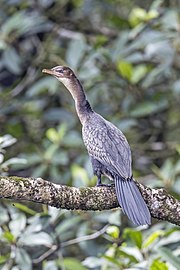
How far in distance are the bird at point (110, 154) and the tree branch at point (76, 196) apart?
0.05 m

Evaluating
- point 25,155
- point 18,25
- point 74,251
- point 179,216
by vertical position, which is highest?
point 18,25

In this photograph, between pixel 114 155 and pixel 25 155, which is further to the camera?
pixel 25 155

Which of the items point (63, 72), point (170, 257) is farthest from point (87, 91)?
point (170, 257)

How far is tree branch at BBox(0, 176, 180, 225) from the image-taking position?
8.80ft

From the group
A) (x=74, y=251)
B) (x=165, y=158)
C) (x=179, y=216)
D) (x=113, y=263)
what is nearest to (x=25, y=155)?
(x=74, y=251)

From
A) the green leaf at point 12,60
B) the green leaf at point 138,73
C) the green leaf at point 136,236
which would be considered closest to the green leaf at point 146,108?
the green leaf at point 138,73

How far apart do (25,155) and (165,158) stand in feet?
3.60

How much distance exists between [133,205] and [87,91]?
204cm

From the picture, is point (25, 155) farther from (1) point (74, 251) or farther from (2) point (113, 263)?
(2) point (113, 263)

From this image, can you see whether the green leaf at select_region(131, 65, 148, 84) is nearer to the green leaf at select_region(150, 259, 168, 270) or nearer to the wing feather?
the wing feather

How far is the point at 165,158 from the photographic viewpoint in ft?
16.9

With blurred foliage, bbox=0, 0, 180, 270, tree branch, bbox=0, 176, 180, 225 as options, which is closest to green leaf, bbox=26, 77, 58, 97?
blurred foliage, bbox=0, 0, 180, 270

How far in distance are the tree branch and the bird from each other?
5 cm

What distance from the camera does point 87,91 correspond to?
4941 millimetres
